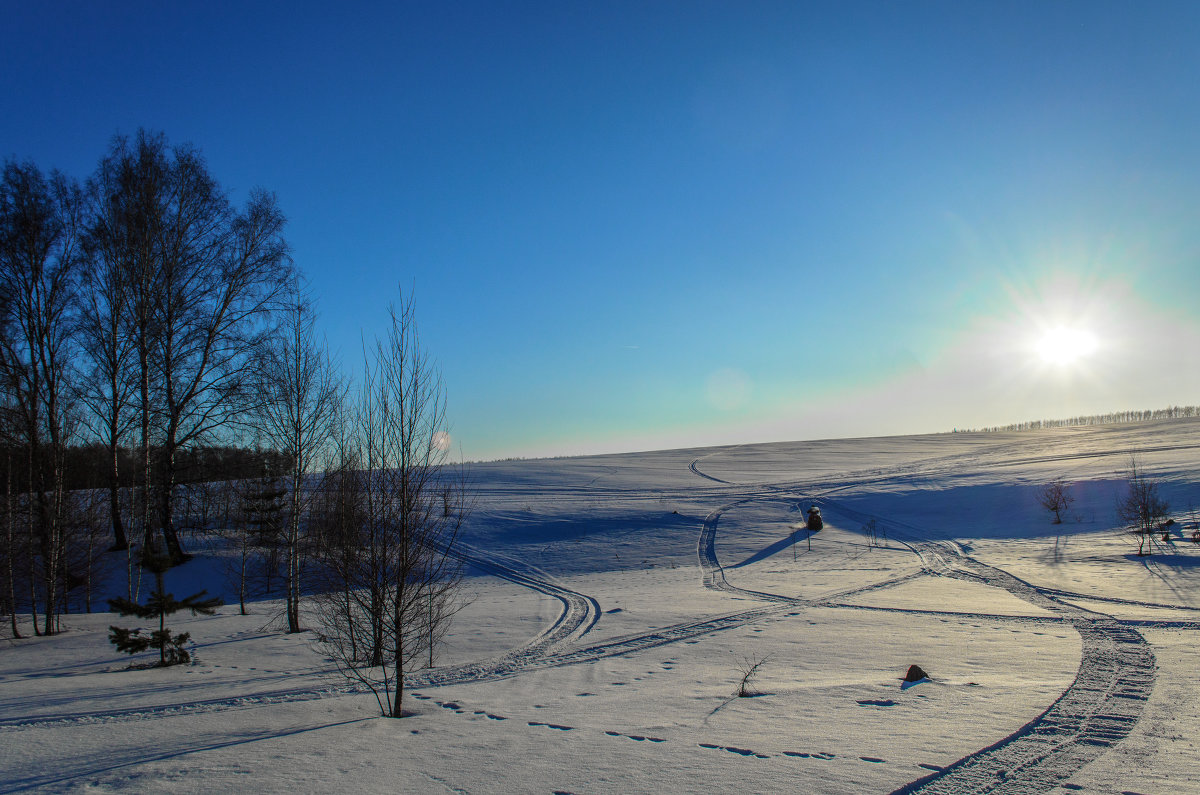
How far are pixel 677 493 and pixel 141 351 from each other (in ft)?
85.0

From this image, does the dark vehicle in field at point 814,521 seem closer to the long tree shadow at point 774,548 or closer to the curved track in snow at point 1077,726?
the long tree shadow at point 774,548

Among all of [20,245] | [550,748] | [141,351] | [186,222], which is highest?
[186,222]

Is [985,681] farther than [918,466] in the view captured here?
No

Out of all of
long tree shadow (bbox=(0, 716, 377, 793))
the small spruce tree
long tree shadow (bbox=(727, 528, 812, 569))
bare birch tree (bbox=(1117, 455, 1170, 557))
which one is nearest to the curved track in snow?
long tree shadow (bbox=(0, 716, 377, 793))

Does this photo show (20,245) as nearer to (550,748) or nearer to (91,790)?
(91,790)

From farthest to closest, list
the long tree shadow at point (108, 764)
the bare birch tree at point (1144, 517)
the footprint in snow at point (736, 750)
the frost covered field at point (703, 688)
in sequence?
the bare birch tree at point (1144, 517)
the footprint in snow at point (736, 750)
the frost covered field at point (703, 688)
the long tree shadow at point (108, 764)

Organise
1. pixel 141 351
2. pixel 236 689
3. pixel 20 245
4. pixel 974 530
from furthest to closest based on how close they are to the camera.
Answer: pixel 974 530, pixel 141 351, pixel 20 245, pixel 236 689

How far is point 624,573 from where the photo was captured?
21.5 meters

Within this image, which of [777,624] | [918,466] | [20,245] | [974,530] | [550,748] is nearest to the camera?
[550,748]

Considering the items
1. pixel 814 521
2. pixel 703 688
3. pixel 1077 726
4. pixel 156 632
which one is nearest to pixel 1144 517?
pixel 814 521

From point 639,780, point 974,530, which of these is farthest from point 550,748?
point 974,530

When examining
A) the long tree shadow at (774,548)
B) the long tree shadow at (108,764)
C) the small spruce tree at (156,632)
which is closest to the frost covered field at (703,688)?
the long tree shadow at (108,764)

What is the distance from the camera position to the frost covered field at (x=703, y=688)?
16.5 feet

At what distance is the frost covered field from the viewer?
5.04 metres
